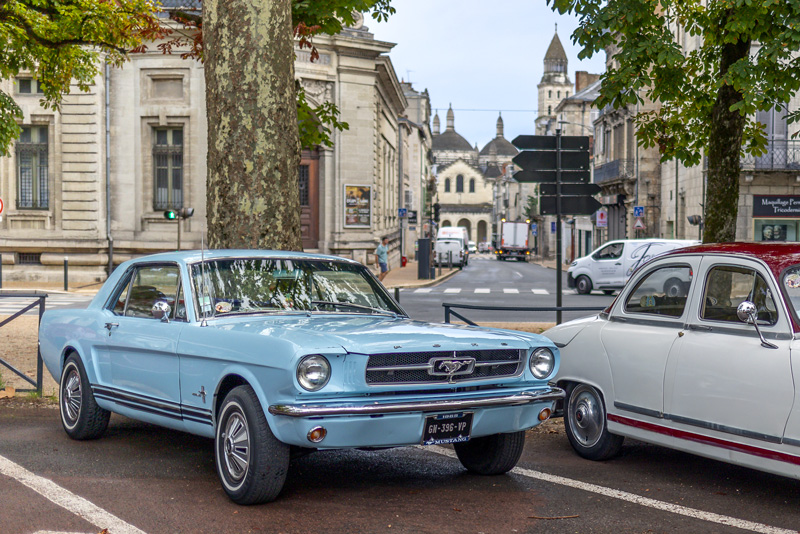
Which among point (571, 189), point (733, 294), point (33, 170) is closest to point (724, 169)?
point (571, 189)

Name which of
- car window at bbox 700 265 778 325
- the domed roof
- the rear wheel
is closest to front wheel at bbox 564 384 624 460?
car window at bbox 700 265 778 325

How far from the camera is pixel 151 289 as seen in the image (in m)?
7.21

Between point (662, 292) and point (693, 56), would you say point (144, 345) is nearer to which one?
point (662, 292)

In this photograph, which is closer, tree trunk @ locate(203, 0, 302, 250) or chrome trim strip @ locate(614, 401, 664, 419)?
chrome trim strip @ locate(614, 401, 664, 419)

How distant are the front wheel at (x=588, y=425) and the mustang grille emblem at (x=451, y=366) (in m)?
1.63

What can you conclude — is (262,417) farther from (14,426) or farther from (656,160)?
(656,160)

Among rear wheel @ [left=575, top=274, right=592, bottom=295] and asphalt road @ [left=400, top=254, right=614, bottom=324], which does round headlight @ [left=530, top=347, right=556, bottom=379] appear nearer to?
asphalt road @ [left=400, top=254, right=614, bottom=324]

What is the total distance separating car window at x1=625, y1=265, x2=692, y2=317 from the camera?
6.54 m

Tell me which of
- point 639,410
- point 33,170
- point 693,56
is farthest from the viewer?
point 33,170

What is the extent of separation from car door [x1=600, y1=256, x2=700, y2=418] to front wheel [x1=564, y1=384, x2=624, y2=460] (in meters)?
0.29

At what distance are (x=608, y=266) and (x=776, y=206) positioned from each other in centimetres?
976

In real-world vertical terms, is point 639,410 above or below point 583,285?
above

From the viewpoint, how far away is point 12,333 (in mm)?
16188

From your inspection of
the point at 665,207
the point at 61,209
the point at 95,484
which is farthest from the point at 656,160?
the point at 95,484
